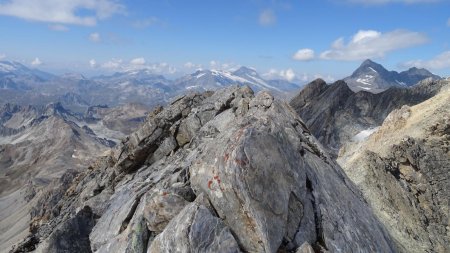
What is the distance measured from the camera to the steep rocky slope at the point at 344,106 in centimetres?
15920

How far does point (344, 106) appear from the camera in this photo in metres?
175

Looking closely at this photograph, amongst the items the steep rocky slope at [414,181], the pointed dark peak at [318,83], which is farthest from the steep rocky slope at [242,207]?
the pointed dark peak at [318,83]

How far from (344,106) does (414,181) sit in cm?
12624

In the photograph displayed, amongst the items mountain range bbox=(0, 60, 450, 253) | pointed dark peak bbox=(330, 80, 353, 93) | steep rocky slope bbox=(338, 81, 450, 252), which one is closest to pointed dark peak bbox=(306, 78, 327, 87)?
pointed dark peak bbox=(330, 80, 353, 93)

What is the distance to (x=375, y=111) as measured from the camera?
173 m

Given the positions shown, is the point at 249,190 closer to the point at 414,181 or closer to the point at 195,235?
the point at 195,235

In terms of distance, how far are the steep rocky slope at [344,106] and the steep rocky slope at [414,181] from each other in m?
93.4

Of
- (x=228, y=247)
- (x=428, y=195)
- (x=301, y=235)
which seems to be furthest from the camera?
(x=428, y=195)

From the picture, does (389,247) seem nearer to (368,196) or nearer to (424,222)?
(368,196)

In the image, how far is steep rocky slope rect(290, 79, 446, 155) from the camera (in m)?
159

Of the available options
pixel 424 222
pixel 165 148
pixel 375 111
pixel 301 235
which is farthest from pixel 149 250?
pixel 375 111

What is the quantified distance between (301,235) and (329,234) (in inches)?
80.6

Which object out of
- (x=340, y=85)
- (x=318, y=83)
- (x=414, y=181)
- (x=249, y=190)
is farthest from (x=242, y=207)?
(x=318, y=83)

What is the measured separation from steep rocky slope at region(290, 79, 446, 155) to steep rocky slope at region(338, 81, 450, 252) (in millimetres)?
93405
